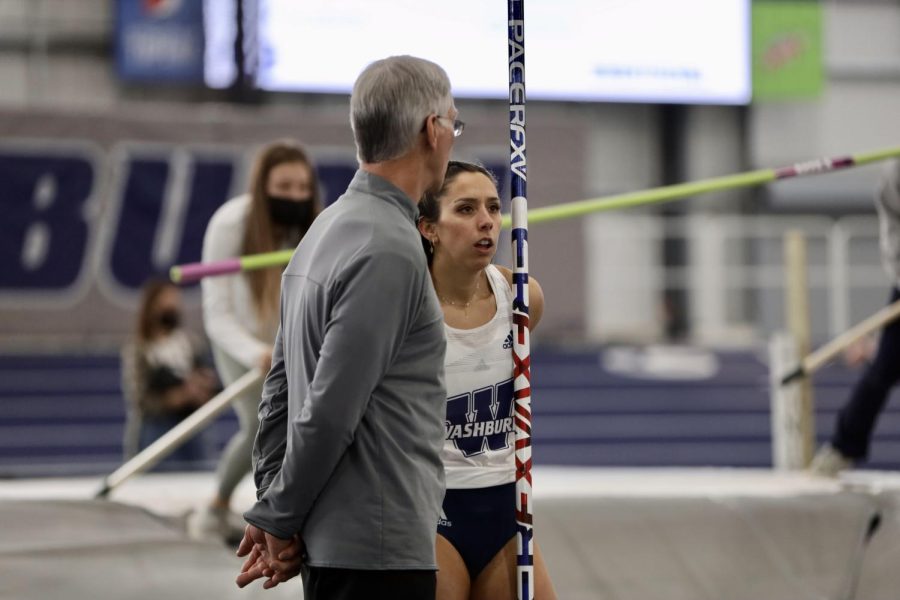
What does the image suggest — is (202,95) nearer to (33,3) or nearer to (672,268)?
(33,3)

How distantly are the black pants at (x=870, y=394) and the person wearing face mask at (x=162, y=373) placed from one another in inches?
112

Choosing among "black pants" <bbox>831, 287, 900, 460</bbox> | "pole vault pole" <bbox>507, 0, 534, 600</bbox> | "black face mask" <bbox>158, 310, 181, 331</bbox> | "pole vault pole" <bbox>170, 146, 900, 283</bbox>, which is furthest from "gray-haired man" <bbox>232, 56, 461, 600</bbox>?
"black face mask" <bbox>158, 310, 181, 331</bbox>

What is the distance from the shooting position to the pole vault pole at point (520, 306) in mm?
1839

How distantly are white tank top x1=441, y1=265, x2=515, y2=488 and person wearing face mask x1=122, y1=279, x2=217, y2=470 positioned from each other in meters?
3.48

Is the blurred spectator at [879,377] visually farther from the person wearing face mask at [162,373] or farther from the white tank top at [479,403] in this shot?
the person wearing face mask at [162,373]

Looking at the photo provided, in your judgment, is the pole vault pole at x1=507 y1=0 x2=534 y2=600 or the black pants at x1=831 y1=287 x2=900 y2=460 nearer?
the pole vault pole at x1=507 y1=0 x2=534 y2=600

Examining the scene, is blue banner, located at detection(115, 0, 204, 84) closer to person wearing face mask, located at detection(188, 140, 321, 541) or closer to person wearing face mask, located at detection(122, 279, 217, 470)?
person wearing face mask, located at detection(122, 279, 217, 470)

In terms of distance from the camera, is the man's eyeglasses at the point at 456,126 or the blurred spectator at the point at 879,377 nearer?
the man's eyeglasses at the point at 456,126

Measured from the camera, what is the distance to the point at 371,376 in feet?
4.77

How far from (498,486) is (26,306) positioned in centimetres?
613

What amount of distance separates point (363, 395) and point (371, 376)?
3cm

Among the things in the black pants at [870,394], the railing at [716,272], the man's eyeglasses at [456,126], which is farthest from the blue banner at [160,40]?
the man's eyeglasses at [456,126]

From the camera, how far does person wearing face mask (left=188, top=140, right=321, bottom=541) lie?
3.27 m

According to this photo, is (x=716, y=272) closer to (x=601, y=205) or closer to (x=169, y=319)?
(x=169, y=319)
